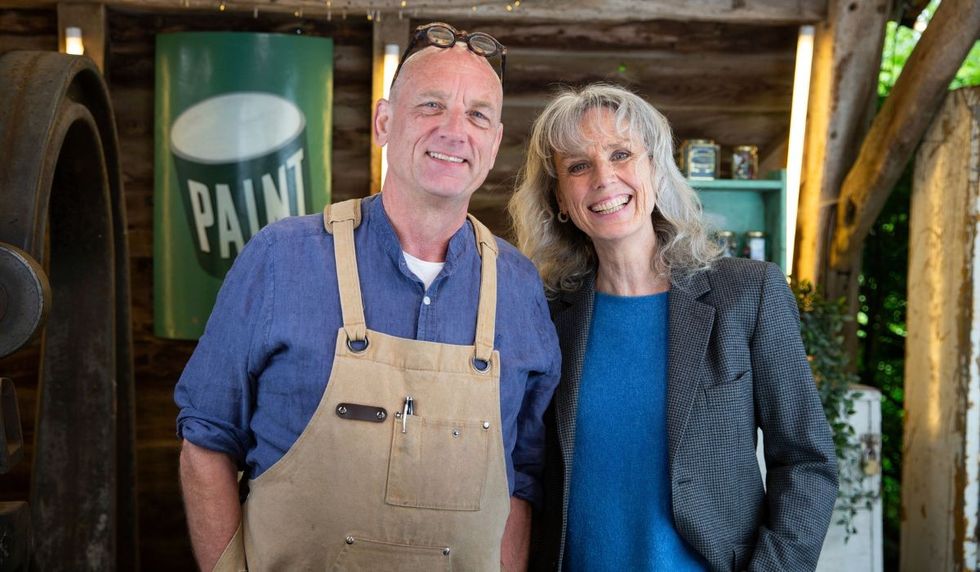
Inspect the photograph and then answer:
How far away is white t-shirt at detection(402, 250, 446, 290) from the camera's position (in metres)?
1.86

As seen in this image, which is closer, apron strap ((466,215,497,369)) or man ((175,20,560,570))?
man ((175,20,560,570))

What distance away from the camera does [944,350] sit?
3658mm

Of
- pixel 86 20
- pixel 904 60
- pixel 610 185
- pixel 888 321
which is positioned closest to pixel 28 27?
pixel 86 20

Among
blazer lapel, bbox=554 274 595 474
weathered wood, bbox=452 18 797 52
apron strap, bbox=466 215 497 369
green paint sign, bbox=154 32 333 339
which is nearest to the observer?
apron strap, bbox=466 215 497 369

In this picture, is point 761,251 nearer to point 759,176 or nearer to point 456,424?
point 759,176

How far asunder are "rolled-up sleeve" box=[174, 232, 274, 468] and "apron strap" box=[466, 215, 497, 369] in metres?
0.39

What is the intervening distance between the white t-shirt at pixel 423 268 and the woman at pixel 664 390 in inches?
15.0

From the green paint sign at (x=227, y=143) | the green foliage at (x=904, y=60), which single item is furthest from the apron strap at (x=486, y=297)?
the green foliage at (x=904, y=60)

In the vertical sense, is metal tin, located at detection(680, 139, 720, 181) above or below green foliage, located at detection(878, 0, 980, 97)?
below

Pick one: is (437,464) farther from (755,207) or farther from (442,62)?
(755,207)

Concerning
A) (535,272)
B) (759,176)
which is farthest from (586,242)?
(759,176)

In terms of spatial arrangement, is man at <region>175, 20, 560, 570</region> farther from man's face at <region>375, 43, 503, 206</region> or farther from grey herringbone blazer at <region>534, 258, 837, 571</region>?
grey herringbone blazer at <region>534, 258, 837, 571</region>

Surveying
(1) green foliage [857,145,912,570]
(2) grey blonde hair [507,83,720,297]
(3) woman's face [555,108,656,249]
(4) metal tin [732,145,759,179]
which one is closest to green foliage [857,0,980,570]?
(1) green foliage [857,145,912,570]

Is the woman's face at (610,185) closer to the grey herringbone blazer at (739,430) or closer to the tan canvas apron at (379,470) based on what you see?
the grey herringbone blazer at (739,430)
